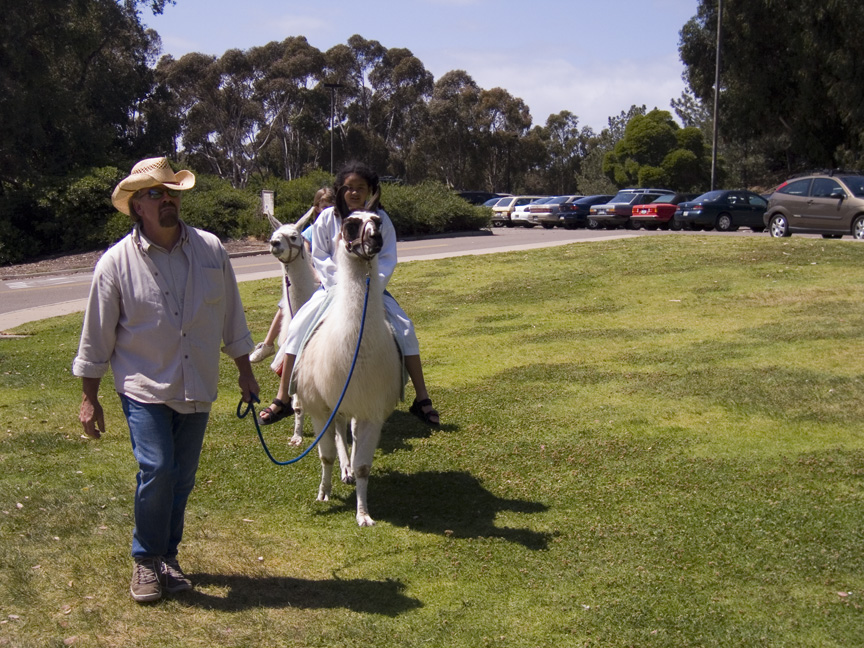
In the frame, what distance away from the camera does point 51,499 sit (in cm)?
665

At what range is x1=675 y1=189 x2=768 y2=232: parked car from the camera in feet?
106

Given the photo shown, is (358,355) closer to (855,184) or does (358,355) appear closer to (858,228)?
(858,228)

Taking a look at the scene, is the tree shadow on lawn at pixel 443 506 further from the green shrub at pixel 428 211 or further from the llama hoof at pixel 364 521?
the green shrub at pixel 428 211

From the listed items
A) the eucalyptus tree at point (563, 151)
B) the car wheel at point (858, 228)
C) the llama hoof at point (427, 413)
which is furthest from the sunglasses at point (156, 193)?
the eucalyptus tree at point (563, 151)

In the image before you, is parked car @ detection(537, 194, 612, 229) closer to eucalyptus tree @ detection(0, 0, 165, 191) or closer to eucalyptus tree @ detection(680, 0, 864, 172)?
eucalyptus tree @ detection(680, 0, 864, 172)

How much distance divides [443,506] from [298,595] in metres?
1.73

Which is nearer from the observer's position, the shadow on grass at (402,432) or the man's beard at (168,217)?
the man's beard at (168,217)

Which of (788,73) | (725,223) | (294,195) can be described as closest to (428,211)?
(294,195)

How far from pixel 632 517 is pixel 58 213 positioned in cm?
3045

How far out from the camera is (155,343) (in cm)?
478

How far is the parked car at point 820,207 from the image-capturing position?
22.6 m

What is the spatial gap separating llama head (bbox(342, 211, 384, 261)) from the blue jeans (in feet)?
4.92

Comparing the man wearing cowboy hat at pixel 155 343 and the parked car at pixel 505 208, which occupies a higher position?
the parked car at pixel 505 208

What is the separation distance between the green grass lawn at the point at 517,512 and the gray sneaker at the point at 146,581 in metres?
0.11
